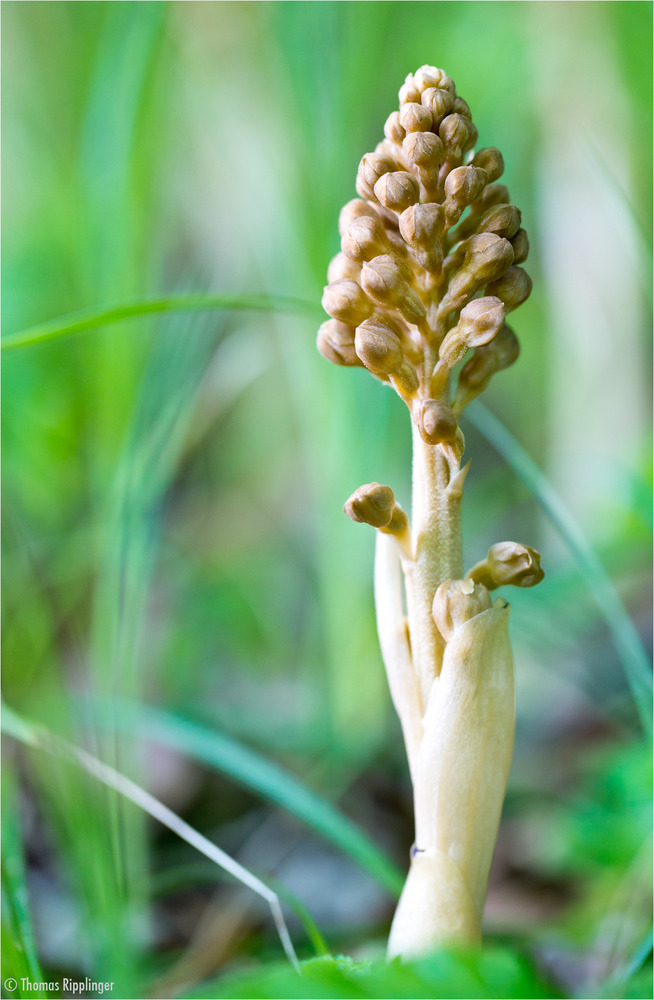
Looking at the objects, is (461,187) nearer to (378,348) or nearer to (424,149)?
(424,149)

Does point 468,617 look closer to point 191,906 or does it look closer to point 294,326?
point 191,906

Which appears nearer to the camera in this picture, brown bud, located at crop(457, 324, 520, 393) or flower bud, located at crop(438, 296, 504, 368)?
flower bud, located at crop(438, 296, 504, 368)

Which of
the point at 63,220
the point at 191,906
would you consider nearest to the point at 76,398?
the point at 63,220

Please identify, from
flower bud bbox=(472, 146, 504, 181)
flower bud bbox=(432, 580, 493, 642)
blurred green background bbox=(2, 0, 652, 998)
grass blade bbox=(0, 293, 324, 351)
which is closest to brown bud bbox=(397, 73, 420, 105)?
flower bud bbox=(472, 146, 504, 181)

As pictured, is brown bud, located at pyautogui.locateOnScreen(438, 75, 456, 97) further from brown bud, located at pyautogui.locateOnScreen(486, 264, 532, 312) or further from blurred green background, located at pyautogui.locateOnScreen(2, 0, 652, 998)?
blurred green background, located at pyautogui.locateOnScreen(2, 0, 652, 998)

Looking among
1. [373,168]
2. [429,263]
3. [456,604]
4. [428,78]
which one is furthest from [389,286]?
[456,604]

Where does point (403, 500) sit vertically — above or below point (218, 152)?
below

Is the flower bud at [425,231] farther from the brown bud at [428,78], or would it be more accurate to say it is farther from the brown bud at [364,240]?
the brown bud at [428,78]
